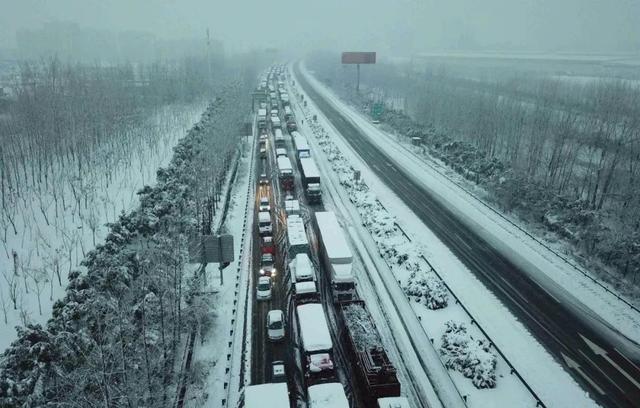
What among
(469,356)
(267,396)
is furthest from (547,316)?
(267,396)

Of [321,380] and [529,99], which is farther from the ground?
[529,99]

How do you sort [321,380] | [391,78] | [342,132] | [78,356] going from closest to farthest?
[78,356]
[321,380]
[342,132]
[391,78]

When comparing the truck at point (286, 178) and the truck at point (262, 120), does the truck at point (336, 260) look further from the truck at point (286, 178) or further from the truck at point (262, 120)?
the truck at point (262, 120)

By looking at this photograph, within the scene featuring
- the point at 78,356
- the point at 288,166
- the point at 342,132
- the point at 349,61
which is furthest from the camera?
the point at 349,61

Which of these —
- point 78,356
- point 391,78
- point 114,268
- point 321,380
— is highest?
point 391,78

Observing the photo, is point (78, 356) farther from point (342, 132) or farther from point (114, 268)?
point (342, 132)

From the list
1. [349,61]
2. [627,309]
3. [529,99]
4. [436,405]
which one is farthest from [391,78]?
[436,405]

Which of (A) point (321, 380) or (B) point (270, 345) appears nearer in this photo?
(A) point (321, 380)
